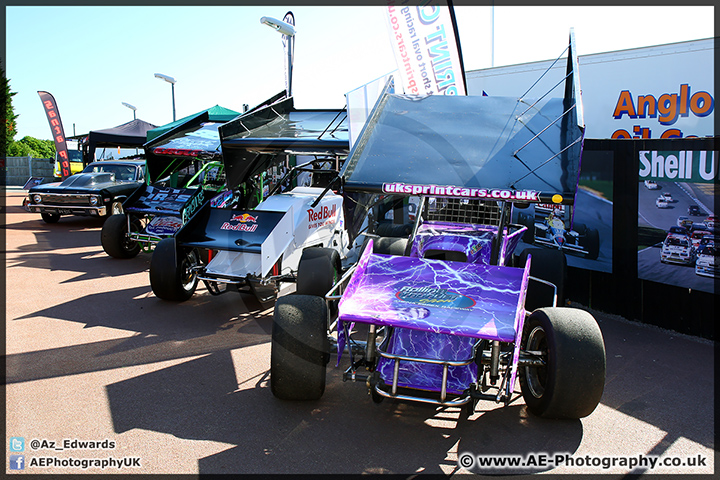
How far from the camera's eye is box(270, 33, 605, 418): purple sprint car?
367cm

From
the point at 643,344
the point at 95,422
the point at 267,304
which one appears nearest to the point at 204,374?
the point at 95,422

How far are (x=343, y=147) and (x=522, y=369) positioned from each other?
3.79m

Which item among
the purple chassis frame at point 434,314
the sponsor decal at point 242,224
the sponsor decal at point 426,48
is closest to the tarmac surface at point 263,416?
the purple chassis frame at point 434,314

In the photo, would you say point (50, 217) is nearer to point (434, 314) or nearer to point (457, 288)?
point (457, 288)

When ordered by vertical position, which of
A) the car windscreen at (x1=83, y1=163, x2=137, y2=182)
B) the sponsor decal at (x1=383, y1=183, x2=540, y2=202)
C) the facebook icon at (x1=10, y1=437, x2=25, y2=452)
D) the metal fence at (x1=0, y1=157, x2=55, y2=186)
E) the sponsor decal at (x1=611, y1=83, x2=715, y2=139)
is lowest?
the facebook icon at (x1=10, y1=437, x2=25, y2=452)

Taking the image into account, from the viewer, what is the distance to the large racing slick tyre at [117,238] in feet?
33.0

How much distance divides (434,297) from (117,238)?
7.93m

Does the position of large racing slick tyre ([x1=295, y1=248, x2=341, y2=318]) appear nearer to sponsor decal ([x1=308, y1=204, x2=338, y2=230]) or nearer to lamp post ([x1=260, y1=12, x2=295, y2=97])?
sponsor decal ([x1=308, y1=204, x2=338, y2=230])

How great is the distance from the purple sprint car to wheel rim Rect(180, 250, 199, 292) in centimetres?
221

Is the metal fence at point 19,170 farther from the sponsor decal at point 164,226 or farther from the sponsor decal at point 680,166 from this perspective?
the sponsor decal at point 680,166

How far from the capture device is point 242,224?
7.11m

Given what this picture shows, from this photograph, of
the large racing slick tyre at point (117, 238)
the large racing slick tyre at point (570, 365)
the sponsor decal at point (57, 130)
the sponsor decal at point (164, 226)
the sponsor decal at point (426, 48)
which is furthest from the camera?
the sponsor decal at point (57, 130)

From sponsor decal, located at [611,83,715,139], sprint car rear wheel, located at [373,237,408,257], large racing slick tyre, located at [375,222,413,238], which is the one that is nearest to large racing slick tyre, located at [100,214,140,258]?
large racing slick tyre, located at [375,222,413,238]

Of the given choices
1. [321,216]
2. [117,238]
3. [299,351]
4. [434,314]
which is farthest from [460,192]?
[117,238]
